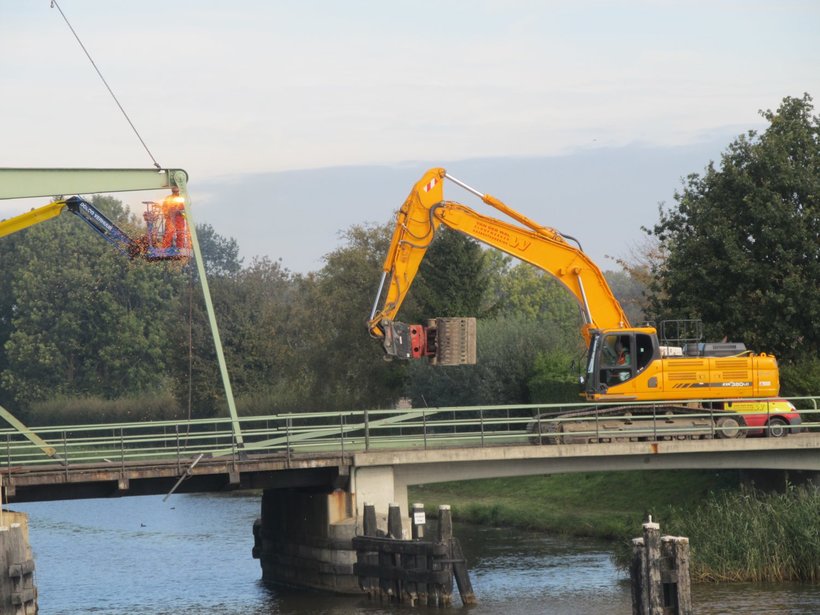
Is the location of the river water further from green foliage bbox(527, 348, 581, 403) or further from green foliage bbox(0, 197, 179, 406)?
green foliage bbox(0, 197, 179, 406)

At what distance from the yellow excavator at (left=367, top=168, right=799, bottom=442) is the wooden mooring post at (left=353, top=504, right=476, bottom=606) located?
6376 mm

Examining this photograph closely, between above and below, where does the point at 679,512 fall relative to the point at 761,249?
below

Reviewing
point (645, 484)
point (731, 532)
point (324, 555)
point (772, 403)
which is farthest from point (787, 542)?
point (645, 484)

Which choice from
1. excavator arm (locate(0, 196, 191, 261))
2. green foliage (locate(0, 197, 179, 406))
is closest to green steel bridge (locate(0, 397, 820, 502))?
excavator arm (locate(0, 196, 191, 261))

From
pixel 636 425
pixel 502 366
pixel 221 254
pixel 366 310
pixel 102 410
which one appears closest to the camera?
pixel 636 425

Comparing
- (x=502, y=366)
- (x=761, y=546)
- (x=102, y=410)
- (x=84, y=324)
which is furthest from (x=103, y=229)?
(x=84, y=324)

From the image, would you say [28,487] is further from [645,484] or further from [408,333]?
[645,484]

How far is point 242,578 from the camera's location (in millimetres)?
38500

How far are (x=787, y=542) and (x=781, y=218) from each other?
17278 mm

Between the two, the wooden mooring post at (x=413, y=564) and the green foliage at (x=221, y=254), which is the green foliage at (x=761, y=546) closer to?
the wooden mooring post at (x=413, y=564)

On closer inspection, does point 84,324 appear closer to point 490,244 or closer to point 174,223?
point 490,244

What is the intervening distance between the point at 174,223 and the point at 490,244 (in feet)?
31.9

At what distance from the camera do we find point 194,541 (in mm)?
48031

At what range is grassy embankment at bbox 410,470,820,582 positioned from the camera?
1287 inches
